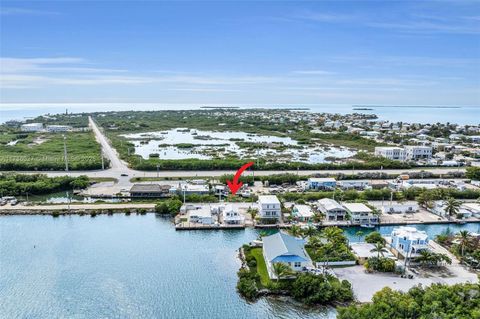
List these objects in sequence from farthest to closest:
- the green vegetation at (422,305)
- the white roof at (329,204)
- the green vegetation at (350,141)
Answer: the green vegetation at (350,141)
the white roof at (329,204)
the green vegetation at (422,305)

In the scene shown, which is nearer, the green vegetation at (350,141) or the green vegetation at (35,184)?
the green vegetation at (35,184)

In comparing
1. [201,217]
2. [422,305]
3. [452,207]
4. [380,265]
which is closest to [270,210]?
[201,217]

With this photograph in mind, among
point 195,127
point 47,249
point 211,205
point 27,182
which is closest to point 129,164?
point 27,182

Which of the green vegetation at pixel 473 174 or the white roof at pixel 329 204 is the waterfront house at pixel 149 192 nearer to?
the white roof at pixel 329 204

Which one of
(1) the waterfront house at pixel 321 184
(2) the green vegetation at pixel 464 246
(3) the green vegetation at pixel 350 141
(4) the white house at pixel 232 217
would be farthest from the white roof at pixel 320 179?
(3) the green vegetation at pixel 350 141

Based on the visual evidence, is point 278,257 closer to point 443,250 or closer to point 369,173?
point 443,250

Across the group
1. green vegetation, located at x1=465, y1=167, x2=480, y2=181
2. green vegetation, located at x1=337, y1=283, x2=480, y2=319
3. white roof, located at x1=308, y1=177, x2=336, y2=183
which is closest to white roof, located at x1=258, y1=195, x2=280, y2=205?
white roof, located at x1=308, y1=177, x2=336, y2=183

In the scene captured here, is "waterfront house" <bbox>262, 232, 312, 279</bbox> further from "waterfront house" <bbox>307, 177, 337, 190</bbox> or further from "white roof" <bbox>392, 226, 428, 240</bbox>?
"waterfront house" <bbox>307, 177, 337, 190</bbox>
